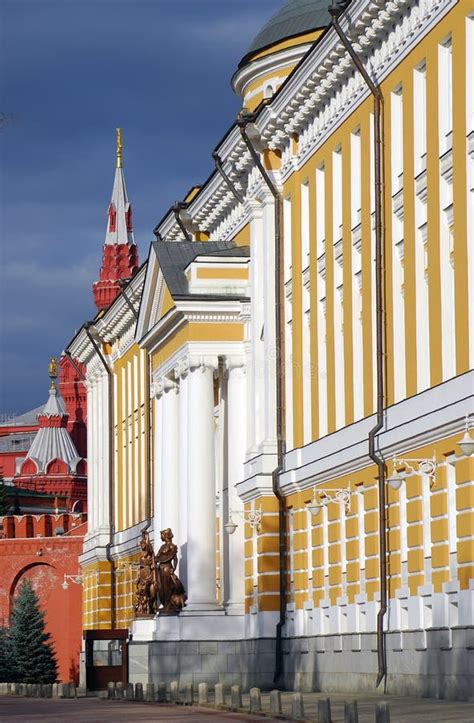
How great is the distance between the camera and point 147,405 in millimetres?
63188

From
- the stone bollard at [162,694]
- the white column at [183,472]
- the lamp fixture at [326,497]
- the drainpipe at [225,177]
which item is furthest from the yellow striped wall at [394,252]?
the stone bollard at [162,694]

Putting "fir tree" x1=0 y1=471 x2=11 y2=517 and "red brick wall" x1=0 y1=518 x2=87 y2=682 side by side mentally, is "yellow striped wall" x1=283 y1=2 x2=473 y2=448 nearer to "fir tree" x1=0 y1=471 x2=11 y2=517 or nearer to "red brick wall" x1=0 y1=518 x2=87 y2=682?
"red brick wall" x1=0 y1=518 x2=87 y2=682

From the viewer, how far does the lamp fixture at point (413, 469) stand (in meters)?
32.9

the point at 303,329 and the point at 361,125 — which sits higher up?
the point at 361,125

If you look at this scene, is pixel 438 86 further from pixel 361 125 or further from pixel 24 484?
pixel 24 484

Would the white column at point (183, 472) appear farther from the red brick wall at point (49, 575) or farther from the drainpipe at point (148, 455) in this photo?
the red brick wall at point (49, 575)

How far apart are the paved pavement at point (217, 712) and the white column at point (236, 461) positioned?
7901mm

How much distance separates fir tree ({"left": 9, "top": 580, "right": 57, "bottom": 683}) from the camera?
81.0 m

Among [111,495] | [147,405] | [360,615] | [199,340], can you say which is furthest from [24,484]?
[360,615]

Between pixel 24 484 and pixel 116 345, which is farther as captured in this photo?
pixel 24 484

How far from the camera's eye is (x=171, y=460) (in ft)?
171

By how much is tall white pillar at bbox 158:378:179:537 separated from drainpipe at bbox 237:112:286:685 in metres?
7.30

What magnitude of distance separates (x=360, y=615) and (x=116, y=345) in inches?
1408

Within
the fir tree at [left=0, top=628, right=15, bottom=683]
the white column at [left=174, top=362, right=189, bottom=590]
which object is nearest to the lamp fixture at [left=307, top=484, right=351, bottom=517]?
the white column at [left=174, top=362, right=189, bottom=590]
